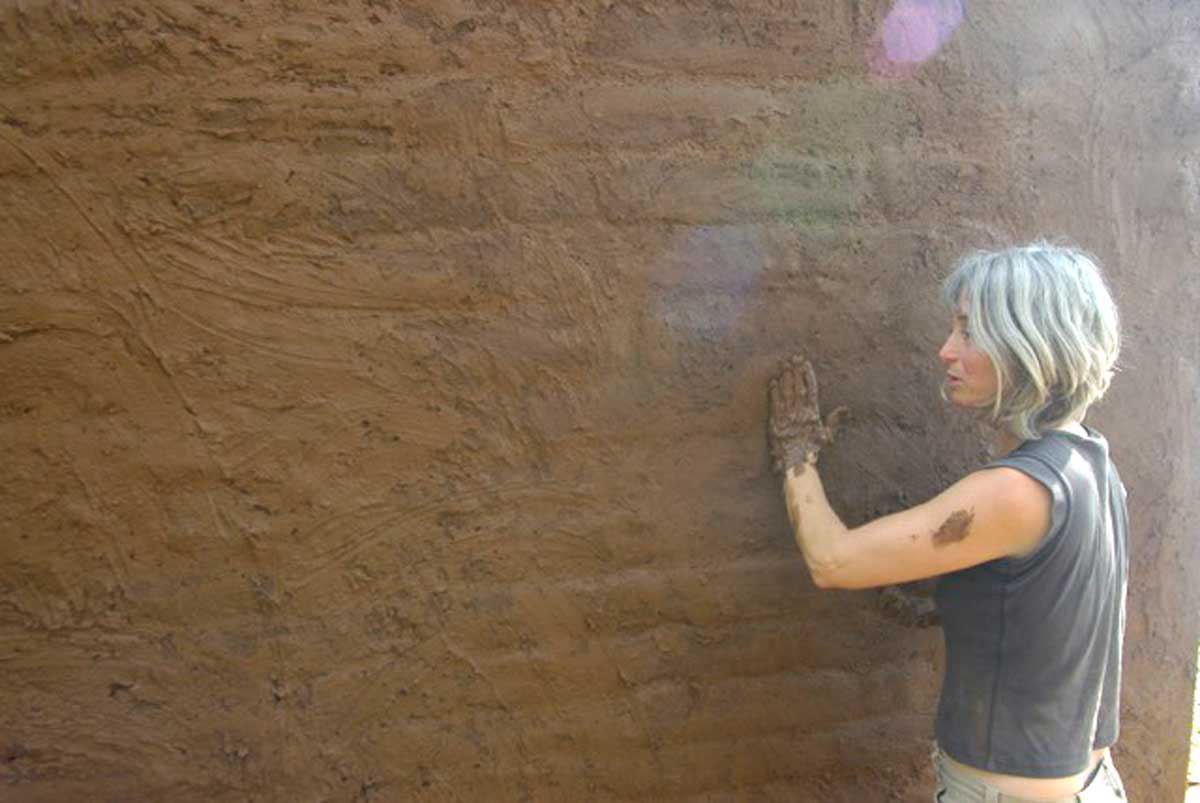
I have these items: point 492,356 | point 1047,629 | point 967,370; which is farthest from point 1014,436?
point 492,356

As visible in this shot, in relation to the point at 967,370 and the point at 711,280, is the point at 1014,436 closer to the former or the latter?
the point at 967,370

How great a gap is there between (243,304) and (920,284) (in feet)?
5.25

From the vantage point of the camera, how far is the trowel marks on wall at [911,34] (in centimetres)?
258

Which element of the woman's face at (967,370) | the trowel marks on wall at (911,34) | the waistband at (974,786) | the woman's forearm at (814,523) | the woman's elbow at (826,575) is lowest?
the waistband at (974,786)

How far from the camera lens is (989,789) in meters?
2.22

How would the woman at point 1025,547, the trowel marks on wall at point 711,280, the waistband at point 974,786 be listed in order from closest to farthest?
the woman at point 1025,547 < the waistband at point 974,786 < the trowel marks on wall at point 711,280

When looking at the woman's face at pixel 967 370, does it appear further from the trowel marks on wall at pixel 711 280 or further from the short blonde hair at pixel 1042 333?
the trowel marks on wall at pixel 711 280

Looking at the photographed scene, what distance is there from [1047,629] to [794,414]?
0.72 m

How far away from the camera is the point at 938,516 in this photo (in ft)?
6.96

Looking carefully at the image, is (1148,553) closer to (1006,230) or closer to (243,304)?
(1006,230)

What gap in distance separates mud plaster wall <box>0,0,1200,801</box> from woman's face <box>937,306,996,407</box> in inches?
15.5

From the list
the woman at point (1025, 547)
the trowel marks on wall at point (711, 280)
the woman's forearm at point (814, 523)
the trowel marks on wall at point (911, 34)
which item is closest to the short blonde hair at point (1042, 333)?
the woman at point (1025, 547)

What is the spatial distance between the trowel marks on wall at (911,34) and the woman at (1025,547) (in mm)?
584

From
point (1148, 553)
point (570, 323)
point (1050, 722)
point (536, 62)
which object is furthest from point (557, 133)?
point (1148, 553)
